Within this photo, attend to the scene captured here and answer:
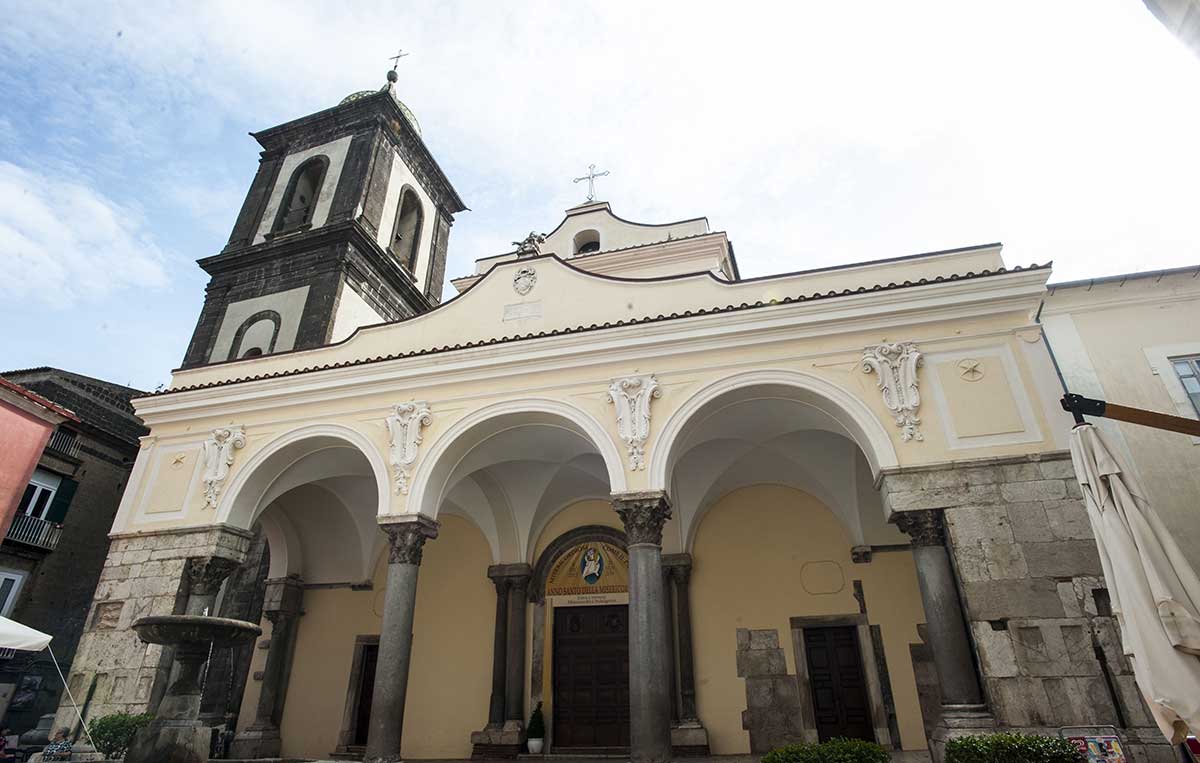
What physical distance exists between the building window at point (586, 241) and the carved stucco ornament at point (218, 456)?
827 cm

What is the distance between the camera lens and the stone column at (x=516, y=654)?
11273 mm

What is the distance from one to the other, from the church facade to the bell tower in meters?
0.26

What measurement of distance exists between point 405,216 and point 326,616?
11.4 m

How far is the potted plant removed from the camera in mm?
10789

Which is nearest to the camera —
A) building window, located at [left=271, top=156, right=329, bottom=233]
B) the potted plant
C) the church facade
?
the church facade

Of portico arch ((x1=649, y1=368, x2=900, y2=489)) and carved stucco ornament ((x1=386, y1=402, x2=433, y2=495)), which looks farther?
carved stucco ornament ((x1=386, y1=402, x2=433, y2=495))

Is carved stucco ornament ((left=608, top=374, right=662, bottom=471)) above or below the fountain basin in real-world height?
above

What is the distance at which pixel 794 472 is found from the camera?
37.2 feet

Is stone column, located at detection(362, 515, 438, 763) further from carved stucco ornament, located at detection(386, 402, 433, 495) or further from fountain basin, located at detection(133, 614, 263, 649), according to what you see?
fountain basin, located at detection(133, 614, 263, 649)

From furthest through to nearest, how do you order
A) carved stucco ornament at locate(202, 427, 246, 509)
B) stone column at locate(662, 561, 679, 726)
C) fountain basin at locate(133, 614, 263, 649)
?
stone column at locate(662, 561, 679, 726)
carved stucco ornament at locate(202, 427, 246, 509)
fountain basin at locate(133, 614, 263, 649)

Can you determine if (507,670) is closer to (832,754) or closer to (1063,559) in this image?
(832,754)

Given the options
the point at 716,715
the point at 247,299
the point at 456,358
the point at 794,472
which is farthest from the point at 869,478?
the point at 247,299

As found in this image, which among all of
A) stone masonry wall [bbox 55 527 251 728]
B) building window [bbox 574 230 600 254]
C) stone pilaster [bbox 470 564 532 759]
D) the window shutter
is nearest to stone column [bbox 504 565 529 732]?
stone pilaster [bbox 470 564 532 759]

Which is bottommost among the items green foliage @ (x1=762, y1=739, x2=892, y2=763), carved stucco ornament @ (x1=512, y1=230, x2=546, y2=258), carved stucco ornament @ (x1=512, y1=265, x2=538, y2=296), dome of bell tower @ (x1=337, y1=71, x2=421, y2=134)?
green foliage @ (x1=762, y1=739, x2=892, y2=763)
